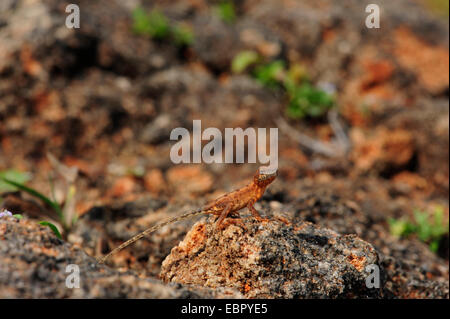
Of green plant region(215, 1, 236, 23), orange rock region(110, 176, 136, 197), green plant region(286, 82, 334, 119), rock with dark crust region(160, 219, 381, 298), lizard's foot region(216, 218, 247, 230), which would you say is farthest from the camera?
green plant region(215, 1, 236, 23)

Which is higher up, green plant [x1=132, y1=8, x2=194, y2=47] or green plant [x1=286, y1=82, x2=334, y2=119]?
green plant [x1=132, y1=8, x2=194, y2=47]

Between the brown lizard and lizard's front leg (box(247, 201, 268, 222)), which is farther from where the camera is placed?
the brown lizard

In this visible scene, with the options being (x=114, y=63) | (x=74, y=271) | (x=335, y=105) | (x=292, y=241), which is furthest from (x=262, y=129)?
(x=74, y=271)

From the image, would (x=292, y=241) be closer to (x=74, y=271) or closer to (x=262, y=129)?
(x=74, y=271)

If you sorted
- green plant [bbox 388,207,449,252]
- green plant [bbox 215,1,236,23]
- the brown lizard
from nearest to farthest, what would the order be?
the brown lizard, green plant [bbox 388,207,449,252], green plant [bbox 215,1,236,23]

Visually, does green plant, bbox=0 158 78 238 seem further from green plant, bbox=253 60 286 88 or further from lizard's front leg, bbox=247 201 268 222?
green plant, bbox=253 60 286 88

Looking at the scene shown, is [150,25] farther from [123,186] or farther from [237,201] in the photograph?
[237,201]

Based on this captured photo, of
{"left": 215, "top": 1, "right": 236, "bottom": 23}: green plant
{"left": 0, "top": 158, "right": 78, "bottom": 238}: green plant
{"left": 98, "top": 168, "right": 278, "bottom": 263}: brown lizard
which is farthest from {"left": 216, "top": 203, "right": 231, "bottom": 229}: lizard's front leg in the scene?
{"left": 215, "top": 1, "right": 236, "bottom": 23}: green plant
